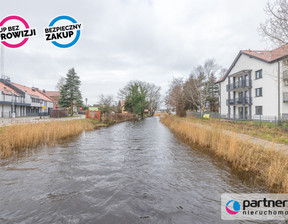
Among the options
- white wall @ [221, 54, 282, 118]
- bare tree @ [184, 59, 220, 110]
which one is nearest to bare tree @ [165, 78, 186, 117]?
bare tree @ [184, 59, 220, 110]

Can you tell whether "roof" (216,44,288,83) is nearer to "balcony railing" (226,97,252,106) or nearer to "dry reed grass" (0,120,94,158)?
"balcony railing" (226,97,252,106)

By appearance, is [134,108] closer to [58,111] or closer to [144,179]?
[58,111]

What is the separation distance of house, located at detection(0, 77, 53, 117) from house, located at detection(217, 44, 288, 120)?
35.5 metres

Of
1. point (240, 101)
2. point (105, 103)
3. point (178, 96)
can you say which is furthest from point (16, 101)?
point (240, 101)

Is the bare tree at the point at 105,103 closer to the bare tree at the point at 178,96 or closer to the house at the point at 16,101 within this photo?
the house at the point at 16,101

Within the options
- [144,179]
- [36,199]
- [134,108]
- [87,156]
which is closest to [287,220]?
[144,179]

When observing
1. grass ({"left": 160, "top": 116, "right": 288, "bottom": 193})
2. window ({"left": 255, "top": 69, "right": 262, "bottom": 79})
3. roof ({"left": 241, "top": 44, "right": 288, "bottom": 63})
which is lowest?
grass ({"left": 160, "top": 116, "right": 288, "bottom": 193})

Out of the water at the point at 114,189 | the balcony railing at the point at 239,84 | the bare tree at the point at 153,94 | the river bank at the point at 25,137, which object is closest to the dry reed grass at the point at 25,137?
the river bank at the point at 25,137

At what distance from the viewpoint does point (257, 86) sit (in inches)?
950

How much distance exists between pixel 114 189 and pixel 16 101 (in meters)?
41.1

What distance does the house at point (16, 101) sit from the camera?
103ft

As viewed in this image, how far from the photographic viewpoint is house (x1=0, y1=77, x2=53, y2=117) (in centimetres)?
3145

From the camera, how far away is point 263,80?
2272 centimetres

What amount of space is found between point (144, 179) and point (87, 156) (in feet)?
11.7
